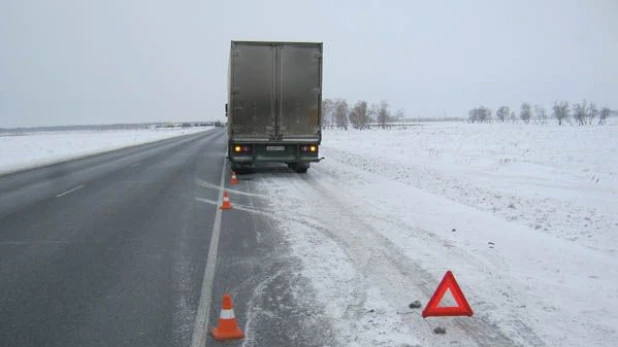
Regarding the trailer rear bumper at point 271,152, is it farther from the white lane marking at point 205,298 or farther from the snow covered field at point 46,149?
the snow covered field at point 46,149

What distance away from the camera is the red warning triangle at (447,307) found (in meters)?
4.42

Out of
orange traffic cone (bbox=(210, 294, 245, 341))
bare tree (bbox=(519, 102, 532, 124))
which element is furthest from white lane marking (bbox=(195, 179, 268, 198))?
bare tree (bbox=(519, 102, 532, 124))

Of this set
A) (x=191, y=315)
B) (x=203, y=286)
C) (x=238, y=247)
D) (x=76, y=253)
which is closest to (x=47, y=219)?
(x=76, y=253)

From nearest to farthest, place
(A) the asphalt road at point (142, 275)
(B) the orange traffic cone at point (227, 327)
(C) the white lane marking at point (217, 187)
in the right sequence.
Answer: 1. (B) the orange traffic cone at point (227, 327)
2. (A) the asphalt road at point (142, 275)
3. (C) the white lane marking at point (217, 187)

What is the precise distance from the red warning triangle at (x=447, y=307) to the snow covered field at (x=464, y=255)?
64mm

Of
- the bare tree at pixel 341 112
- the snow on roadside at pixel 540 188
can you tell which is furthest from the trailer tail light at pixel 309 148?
the bare tree at pixel 341 112

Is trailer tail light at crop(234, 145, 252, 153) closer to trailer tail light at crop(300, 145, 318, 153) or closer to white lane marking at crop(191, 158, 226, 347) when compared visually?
trailer tail light at crop(300, 145, 318, 153)

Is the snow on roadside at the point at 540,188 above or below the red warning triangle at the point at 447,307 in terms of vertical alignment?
below

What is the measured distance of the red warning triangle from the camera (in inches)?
Answer: 174

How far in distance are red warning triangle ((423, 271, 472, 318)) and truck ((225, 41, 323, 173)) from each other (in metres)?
11.6

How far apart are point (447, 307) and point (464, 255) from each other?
225 centimetres

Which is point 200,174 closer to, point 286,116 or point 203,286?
point 286,116

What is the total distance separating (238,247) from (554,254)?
4295 mm

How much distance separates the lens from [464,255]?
6.59 m
